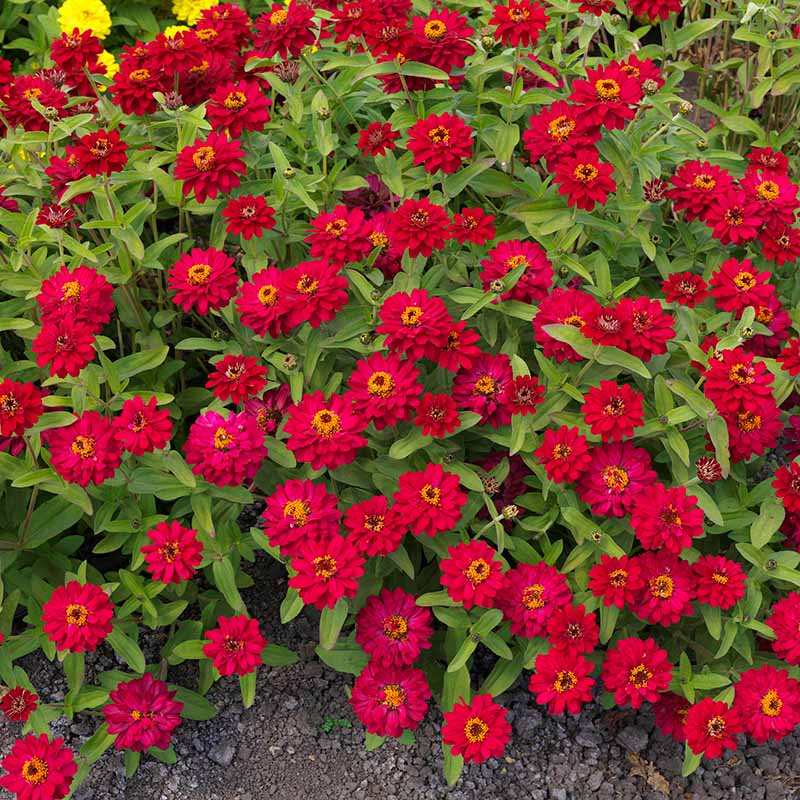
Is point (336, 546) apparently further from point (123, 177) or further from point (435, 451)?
point (123, 177)

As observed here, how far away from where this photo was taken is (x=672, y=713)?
2561 millimetres

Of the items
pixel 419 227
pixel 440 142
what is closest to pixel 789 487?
pixel 419 227

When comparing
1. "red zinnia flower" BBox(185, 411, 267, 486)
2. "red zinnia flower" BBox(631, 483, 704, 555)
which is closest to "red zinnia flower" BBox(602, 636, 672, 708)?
"red zinnia flower" BBox(631, 483, 704, 555)

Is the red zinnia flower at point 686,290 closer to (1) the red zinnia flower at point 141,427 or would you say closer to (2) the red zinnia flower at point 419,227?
(2) the red zinnia flower at point 419,227

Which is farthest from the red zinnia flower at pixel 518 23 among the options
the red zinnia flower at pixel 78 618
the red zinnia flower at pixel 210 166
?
the red zinnia flower at pixel 78 618

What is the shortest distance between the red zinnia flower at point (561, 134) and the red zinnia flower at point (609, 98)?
0.02 metres

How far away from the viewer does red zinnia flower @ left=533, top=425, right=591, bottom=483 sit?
7.63 feet

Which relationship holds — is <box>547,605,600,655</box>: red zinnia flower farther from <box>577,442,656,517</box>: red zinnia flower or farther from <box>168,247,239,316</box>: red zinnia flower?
<box>168,247,239,316</box>: red zinnia flower

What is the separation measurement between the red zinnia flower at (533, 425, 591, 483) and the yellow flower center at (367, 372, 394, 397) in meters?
0.36

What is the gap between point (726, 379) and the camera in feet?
7.39

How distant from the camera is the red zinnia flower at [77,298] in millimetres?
2389

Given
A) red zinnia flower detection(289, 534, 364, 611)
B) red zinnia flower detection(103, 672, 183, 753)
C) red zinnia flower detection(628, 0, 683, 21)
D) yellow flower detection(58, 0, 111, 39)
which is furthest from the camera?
yellow flower detection(58, 0, 111, 39)

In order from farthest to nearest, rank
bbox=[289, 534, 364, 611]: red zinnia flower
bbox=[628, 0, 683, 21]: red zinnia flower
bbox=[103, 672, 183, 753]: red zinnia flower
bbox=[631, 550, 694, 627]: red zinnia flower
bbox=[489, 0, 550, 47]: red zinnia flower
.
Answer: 1. bbox=[628, 0, 683, 21]: red zinnia flower
2. bbox=[489, 0, 550, 47]: red zinnia flower
3. bbox=[103, 672, 183, 753]: red zinnia flower
4. bbox=[631, 550, 694, 627]: red zinnia flower
5. bbox=[289, 534, 364, 611]: red zinnia flower

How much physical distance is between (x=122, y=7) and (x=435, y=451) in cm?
285
